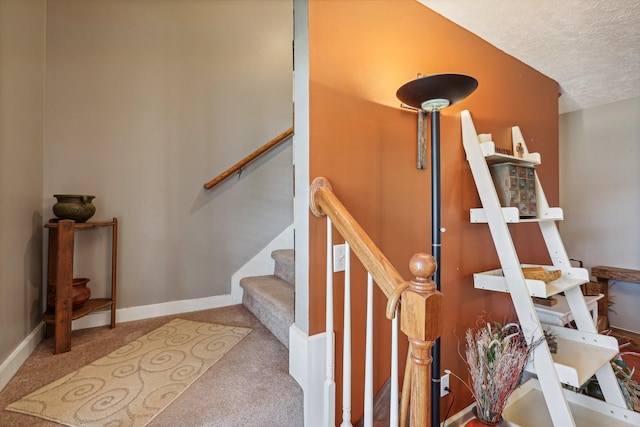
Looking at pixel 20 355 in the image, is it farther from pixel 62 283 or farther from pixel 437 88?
pixel 437 88

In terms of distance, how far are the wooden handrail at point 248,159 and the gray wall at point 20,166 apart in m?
0.99

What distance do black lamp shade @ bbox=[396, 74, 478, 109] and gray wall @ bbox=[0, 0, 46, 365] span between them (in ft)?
5.93

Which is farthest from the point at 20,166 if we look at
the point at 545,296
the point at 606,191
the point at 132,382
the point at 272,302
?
the point at 606,191

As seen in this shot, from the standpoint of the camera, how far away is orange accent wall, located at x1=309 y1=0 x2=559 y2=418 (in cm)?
127

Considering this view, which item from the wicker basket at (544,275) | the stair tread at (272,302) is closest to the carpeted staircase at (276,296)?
the stair tread at (272,302)

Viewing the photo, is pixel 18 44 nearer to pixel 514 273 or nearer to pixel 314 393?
pixel 314 393

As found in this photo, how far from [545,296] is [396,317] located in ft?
3.56

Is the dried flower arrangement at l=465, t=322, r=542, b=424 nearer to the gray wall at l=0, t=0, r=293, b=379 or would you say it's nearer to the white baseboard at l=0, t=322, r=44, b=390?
the gray wall at l=0, t=0, r=293, b=379

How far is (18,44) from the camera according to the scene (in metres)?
1.46

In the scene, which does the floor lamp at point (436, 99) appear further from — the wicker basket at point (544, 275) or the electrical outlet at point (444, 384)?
the wicker basket at point (544, 275)

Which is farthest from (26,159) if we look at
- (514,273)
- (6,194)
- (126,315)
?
(514,273)

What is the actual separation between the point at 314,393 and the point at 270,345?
507 millimetres

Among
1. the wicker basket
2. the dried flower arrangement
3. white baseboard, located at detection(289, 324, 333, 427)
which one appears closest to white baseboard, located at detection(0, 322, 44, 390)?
white baseboard, located at detection(289, 324, 333, 427)

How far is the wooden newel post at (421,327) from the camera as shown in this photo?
0.74 meters
